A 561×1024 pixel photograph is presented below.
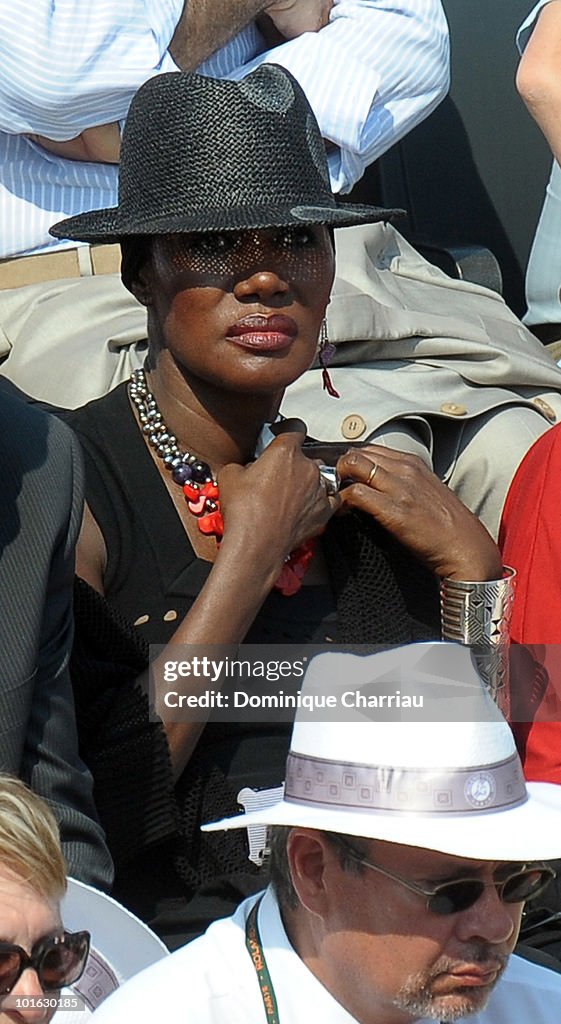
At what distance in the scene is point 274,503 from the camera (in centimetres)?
235

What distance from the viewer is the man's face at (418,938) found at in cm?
156

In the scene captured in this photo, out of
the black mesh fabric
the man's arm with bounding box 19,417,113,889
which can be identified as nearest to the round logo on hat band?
the man's arm with bounding box 19,417,113,889

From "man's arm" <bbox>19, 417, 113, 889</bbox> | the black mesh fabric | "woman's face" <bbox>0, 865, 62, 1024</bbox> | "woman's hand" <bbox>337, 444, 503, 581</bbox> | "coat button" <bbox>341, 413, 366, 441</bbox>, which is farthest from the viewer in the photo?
"coat button" <bbox>341, 413, 366, 441</bbox>

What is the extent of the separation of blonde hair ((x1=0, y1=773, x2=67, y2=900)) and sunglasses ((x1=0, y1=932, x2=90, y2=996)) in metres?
0.05

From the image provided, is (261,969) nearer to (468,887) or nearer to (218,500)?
(468,887)

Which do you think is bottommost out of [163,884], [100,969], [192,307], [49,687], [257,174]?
[163,884]

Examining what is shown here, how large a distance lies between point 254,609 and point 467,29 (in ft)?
7.74

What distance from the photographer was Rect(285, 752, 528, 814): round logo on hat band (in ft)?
5.13

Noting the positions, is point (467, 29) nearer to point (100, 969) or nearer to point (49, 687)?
point (49, 687)

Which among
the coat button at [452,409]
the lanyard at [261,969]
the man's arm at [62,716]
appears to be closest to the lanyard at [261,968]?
the lanyard at [261,969]

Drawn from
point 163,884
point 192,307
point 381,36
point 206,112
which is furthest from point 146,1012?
point 381,36

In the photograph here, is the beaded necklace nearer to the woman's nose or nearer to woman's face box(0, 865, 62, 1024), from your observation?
the woman's nose

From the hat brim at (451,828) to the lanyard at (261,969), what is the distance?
12 cm

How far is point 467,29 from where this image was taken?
4.16 meters
